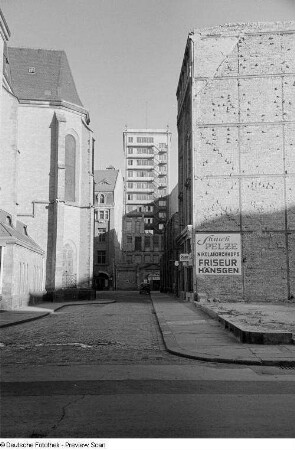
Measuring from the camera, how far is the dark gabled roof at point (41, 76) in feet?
126

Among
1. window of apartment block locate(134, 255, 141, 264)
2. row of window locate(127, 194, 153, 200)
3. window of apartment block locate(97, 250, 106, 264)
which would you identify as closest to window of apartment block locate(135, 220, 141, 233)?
window of apartment block locate(134, 255, 141, 264)

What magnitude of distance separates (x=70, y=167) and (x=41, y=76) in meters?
8.08

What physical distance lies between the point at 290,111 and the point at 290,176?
154 inches

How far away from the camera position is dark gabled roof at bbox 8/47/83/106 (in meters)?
38.5

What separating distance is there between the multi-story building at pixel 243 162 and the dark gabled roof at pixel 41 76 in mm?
12640

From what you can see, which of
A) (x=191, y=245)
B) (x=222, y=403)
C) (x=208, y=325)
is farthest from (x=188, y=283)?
(x=222, y=403)

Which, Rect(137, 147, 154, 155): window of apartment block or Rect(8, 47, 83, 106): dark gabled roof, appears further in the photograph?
Rect(137, 147, 154, 155): window of apartment block

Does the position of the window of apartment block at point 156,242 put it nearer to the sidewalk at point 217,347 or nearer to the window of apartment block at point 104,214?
the window of apartment block at point 104,214

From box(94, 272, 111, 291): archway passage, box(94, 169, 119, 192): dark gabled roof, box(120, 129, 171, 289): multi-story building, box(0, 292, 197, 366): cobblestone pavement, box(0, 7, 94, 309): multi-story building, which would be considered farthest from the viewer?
box(120, 129, 171, 289): multi-story building

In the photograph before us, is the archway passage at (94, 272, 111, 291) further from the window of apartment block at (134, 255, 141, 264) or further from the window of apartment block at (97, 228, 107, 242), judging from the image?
the window of apartment block at (134, 255, 141, 264)

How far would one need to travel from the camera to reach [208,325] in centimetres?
1567

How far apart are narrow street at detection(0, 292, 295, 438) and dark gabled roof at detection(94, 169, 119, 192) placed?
6704 cm

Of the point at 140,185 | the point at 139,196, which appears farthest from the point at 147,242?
the point at 140,185

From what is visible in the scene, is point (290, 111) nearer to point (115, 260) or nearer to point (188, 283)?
point (188, 283)
